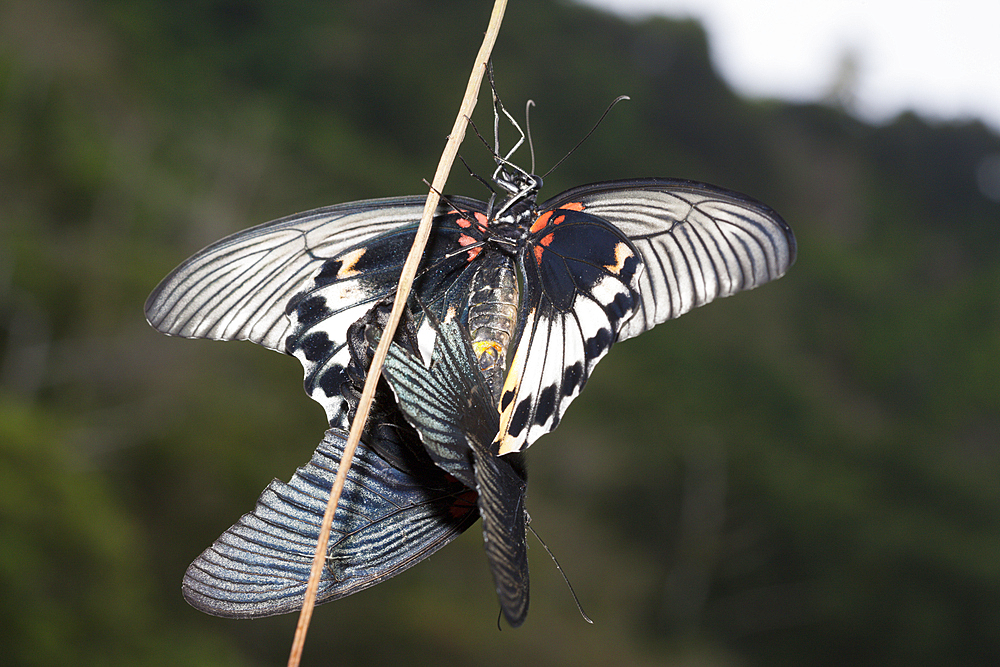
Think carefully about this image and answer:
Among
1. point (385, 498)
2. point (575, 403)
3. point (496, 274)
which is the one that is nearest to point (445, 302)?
point (496, 274)

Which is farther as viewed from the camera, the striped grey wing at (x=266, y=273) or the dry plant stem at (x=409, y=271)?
the striped grey wing at (x=266, y=273)

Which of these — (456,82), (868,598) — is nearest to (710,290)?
(868,598)

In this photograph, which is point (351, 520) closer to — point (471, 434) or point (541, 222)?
point (471, 434)

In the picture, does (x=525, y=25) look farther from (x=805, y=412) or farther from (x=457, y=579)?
(x=457, y=579)

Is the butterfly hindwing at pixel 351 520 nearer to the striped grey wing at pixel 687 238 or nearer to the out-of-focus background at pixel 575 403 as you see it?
the striped grey wing at pixel 687 238

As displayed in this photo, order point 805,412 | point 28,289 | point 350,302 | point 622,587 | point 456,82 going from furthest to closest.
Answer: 1. point 456,82
2. point 805,412
3. point 622,587
4. point 28,289
5. point 350,302

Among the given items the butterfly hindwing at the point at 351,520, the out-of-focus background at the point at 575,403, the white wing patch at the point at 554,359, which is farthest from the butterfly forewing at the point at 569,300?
the out-of-focus background at the point at 575,403

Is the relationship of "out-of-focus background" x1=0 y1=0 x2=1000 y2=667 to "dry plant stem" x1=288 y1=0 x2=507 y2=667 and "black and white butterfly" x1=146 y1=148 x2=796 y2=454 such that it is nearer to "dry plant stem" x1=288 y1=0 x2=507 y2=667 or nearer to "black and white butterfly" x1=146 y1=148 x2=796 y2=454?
"black and white butterfly" x1=146 y1=148 x2=796 y2=454

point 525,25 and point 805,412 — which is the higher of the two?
point 525,25
